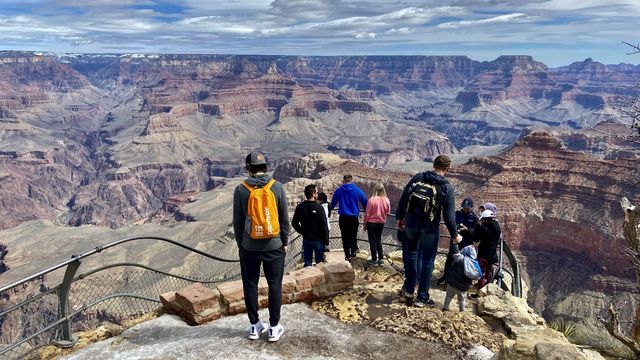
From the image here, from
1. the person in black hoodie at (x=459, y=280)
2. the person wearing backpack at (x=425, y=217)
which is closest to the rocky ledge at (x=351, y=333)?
the person in black hoodie at (x=459, y=280)

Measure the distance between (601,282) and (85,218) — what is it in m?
147

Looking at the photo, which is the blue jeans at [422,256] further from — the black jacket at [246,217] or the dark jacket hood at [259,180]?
the dark jacket hood at [259,180]

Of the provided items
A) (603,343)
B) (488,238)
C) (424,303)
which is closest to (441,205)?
(424,303)

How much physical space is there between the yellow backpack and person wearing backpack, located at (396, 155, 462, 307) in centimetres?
285

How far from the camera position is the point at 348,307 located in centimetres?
822

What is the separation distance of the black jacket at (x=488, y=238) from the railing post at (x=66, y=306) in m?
7.82

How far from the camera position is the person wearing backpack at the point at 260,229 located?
6.38 m

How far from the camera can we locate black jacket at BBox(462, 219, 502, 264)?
31.6ft

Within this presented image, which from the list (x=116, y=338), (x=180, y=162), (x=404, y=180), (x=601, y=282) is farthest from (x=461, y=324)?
(x=180, y=162)

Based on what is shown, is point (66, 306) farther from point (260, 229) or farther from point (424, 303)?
point (424, 303)

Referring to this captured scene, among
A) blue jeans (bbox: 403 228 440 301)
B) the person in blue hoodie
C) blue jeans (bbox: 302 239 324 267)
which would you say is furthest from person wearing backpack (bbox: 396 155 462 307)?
blue jeans (bbox: 302 239 324 267)

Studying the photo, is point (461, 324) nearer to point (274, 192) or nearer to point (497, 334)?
point (497, 334)

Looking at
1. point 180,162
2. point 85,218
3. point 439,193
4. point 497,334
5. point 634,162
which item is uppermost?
point 439,193

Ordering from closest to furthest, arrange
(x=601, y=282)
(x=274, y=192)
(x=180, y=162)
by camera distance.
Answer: (x=274, y=192), (x=601, y=282), (x=180, y=162)
